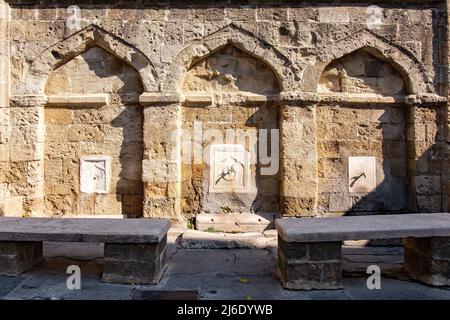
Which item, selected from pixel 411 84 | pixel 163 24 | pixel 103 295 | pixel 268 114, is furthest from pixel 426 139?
pixel 103 295

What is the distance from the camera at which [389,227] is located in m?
3.54

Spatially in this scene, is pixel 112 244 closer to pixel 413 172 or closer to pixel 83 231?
pixel 83 231

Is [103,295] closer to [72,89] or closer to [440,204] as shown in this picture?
[72,89]

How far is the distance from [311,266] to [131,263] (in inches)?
67.9

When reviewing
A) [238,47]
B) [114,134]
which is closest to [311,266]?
[238,47]

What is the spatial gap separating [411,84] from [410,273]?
3064 mm

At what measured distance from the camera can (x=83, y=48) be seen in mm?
5668

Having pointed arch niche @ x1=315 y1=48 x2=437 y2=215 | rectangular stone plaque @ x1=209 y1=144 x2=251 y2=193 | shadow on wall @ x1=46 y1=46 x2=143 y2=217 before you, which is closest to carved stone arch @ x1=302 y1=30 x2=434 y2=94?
pointed arch niche @ x1=315 y1=48 x2=437 y2=215

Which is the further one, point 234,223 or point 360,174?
point 360,174

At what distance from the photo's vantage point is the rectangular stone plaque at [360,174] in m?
5.77

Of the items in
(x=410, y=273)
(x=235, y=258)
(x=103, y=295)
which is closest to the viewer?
(x=103, y=295)

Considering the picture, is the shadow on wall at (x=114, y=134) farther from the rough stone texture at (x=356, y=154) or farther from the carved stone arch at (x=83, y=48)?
the rough stone texture at (x=356, y=154)

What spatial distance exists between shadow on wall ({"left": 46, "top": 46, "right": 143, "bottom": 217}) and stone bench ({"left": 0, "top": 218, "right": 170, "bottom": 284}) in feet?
6.21

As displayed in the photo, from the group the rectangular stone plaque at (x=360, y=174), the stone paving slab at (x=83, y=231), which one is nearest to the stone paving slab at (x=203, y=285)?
the stone paving slab at (x=83, y=231)
